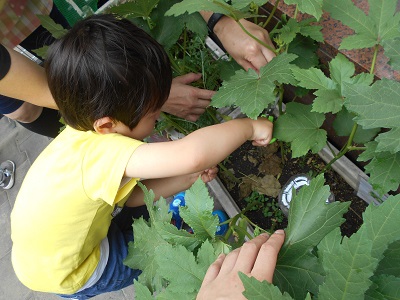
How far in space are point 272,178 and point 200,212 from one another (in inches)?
30.3

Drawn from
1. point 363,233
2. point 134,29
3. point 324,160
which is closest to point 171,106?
point 134,29

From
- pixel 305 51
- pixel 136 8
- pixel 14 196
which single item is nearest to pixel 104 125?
pixel 136 8

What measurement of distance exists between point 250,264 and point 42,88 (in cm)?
91

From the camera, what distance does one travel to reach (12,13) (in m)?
1.49

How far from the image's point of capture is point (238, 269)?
751 millimetres

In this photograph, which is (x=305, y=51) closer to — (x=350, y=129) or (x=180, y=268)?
(x=350, y=129)

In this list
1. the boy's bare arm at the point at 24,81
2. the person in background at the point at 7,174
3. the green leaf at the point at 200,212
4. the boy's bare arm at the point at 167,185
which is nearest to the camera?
the green leaf at the point at 200,212

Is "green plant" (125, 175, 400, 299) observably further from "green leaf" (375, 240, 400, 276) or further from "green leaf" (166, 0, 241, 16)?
"green leaf" (166, 0, 241, 16)

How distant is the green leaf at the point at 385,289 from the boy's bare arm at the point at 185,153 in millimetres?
507

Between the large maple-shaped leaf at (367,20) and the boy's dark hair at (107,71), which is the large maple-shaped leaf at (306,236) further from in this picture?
the boy's dark hair at (107,71)

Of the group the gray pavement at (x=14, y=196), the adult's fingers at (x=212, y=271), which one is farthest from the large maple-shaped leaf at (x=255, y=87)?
the gray pavement at (x=14, y=196)

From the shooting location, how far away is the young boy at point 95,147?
3.37 ft

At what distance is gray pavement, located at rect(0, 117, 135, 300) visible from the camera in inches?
84.7

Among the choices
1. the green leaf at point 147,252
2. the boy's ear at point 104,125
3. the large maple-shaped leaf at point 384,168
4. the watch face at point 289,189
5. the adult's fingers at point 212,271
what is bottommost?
the watch face at point 289,189
